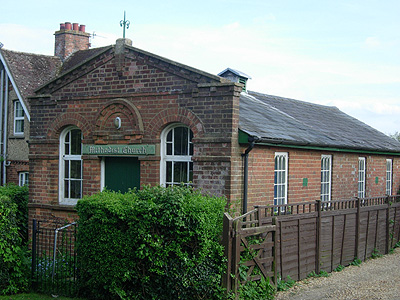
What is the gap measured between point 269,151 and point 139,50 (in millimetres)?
3888

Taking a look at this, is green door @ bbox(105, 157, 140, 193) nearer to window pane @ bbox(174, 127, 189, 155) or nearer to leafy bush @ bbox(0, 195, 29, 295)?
window pane @ bbox(174, 127, 189, 155)

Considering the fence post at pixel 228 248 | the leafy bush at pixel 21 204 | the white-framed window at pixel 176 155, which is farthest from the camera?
the leafy bush at pixel 21 204

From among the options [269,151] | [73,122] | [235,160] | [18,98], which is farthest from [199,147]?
[18,98]

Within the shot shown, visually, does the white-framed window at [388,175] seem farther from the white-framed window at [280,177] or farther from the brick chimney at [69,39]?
the brick chimney at [69,39]

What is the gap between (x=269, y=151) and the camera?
12234mm

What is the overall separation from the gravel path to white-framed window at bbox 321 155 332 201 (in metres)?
2.55

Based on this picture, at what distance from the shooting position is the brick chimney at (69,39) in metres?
24.8

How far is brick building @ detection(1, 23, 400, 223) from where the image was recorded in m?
11.3

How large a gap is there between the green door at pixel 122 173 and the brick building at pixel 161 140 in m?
0.02

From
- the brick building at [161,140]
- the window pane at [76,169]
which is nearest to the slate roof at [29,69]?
the brick building at [161,140]

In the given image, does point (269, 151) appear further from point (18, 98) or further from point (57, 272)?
point (18, 98)

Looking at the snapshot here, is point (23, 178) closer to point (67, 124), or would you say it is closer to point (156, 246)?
point (67, 124)

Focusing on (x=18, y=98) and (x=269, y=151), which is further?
(x=18, y=98)

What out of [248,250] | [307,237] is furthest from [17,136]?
[248,250]
